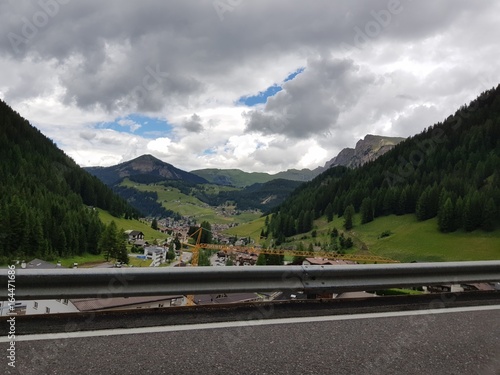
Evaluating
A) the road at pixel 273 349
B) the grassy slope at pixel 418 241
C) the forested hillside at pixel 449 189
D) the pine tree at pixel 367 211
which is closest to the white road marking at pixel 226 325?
the road at pixel 273 349

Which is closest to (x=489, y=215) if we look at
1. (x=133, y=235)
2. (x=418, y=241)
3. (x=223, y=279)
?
(x=418, y=241)

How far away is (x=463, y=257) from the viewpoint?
108875 mm

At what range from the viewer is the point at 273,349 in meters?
5.32

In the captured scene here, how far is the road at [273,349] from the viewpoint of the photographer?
4590 millimetres

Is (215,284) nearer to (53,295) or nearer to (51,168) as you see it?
(53,295)

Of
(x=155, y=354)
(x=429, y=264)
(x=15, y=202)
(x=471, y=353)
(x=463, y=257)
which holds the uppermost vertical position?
(x=15, y=202)

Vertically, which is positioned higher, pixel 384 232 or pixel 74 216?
pixel 74 216

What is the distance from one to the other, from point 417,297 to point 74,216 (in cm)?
12062

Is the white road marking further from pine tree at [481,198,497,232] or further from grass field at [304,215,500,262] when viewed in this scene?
pine tree at [481,198,497,232]

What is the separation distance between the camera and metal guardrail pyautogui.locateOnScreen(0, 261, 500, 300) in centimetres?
532

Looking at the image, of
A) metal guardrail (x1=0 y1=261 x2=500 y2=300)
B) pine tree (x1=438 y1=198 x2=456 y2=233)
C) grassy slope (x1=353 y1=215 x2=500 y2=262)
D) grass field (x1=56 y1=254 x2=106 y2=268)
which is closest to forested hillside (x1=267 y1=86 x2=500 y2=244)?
pine tree (x1=438 y1=198 x2=456 y2=233)

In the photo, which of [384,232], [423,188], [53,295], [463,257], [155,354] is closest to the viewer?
[155,354]

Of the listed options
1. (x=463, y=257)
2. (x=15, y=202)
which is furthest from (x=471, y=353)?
(x=463, y=257)

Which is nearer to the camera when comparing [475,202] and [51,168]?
[475,202]
